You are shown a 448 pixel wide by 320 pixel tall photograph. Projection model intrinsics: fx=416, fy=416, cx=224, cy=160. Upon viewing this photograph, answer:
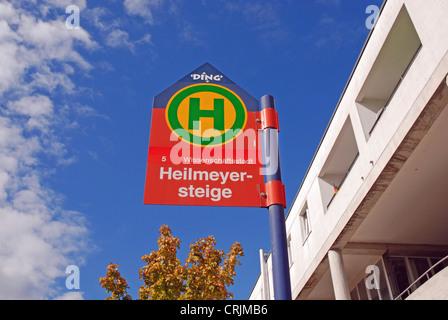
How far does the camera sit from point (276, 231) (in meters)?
4.19

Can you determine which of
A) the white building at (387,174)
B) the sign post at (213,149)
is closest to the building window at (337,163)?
the white building at (387,174)

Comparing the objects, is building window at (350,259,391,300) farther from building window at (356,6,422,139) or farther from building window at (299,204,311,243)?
building window at (356,6,422,139)

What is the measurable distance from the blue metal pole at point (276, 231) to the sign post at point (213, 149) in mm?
12

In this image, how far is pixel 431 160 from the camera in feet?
38.1

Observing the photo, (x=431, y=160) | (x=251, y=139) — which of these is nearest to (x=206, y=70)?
A: (x=251, y=139)

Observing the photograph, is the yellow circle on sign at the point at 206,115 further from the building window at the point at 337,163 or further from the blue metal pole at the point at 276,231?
the building window at the point at 337,163

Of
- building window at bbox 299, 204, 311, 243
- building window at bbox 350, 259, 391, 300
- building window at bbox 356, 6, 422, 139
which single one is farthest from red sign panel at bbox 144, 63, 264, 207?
building window at bbox 299, 204, 311, 243

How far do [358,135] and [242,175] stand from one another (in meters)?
9.84

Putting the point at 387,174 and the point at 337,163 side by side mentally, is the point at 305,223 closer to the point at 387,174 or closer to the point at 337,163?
the point at 337,163

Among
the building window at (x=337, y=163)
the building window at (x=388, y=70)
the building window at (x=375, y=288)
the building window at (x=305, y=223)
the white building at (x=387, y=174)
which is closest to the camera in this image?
the white building at (x=387, y=174)

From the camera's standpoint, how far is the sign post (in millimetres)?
4621

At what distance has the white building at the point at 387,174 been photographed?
10.2m

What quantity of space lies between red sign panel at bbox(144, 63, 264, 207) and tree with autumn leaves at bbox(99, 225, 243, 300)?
7.87 meters
